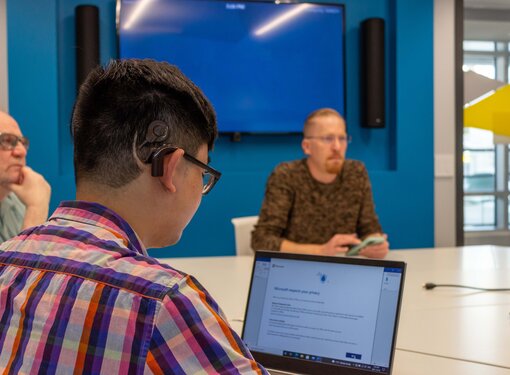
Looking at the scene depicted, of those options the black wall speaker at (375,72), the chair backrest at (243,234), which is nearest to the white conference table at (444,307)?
the chair backrest at (243,234)

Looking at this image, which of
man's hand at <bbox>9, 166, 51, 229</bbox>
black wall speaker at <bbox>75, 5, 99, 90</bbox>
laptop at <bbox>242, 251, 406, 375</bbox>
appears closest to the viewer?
laptop at <bbox>242, 251, 406, 375</bbox>

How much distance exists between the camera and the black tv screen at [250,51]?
174 inches

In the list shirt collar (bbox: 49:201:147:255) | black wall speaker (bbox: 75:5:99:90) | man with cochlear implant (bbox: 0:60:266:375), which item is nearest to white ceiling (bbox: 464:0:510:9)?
black wall speaker (bbox: 75:5:99:90)

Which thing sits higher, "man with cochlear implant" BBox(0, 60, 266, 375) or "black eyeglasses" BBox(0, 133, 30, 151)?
"black eyeglasses" BBox(0, 133, 30, 151)

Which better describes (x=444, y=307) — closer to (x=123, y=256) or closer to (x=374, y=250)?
(x=374, y=250)

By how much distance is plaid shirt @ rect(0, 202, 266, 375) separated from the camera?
73cm

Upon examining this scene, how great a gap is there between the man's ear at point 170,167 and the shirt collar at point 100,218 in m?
0.08

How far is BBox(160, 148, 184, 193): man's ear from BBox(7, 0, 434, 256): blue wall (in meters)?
3.48

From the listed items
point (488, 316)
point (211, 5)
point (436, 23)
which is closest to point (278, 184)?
point (488, 316)

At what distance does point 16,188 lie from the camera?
8.10 ft

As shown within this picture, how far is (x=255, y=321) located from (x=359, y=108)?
3.68 m

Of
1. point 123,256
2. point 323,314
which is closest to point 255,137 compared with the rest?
point 323,314

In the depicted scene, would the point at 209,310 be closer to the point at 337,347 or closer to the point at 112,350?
the point at 112,350

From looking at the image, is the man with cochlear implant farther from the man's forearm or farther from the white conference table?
the man's forearm
